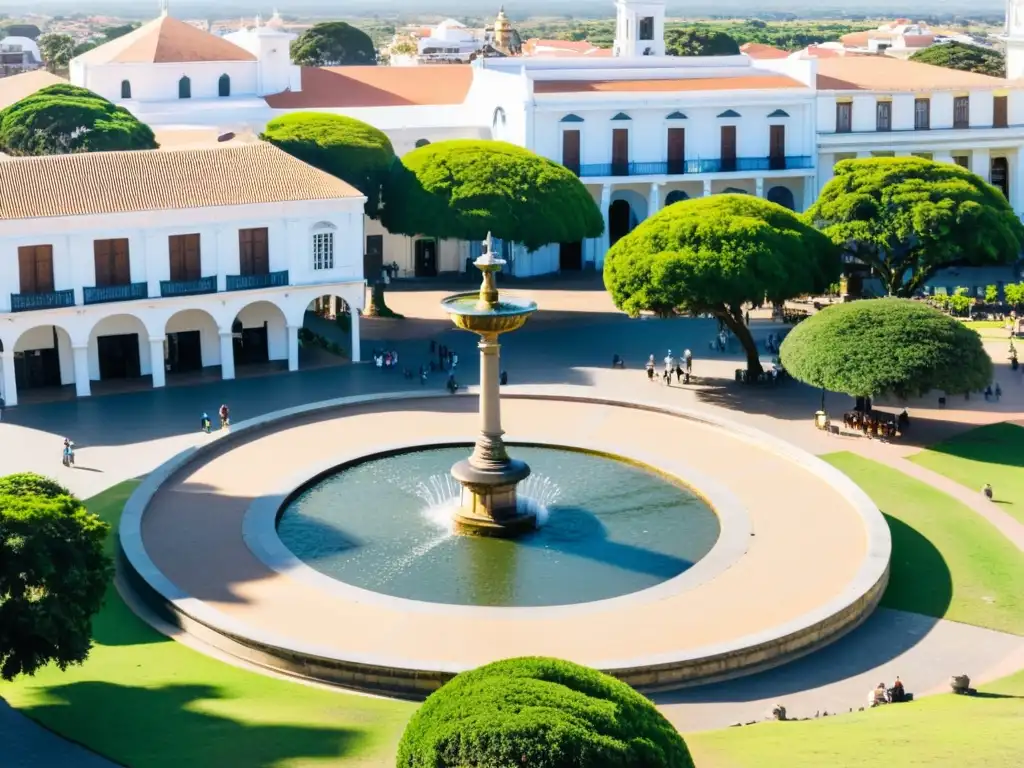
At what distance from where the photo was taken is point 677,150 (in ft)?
227

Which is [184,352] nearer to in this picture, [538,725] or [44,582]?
[44,582]

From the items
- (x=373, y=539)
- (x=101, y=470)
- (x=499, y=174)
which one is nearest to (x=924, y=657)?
(x=373, y=539)

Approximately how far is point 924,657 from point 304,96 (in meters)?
52.1

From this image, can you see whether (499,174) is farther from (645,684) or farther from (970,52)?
(970,52)

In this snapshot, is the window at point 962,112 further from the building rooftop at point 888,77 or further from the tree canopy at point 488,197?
the tree canopy at point 488,197

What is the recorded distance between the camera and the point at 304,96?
74562 mm

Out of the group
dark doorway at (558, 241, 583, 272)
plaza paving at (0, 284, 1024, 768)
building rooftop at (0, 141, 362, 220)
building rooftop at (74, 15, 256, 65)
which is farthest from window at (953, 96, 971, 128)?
building rooftop at (0, 141, 362, 220)

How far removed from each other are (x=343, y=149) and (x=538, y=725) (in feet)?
147

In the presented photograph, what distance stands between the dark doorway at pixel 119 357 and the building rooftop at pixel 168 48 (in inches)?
1088

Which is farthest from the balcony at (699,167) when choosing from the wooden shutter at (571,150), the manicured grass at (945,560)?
the manicured grass at (945,560)

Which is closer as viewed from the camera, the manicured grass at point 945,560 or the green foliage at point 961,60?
the manicured grass at point 945,560

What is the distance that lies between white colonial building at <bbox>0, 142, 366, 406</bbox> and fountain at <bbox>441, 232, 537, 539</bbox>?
49.4 feet

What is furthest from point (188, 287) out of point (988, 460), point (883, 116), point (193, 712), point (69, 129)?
point (883, 116)

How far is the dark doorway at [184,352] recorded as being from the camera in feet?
164
